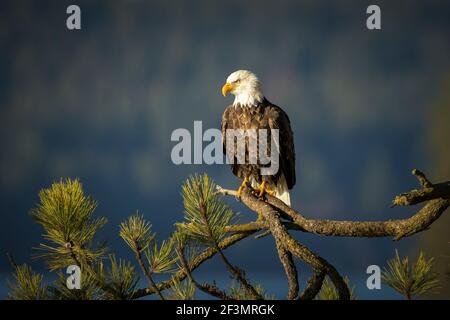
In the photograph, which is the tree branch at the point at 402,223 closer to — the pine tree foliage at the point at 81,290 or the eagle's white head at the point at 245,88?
the pine tree foliage at the point at 81,290

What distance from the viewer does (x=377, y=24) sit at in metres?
3.76

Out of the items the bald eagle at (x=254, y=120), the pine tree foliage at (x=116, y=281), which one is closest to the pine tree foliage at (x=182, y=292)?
the pine tree foliage at (x=116, y=281)

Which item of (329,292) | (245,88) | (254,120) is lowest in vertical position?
(329,292)

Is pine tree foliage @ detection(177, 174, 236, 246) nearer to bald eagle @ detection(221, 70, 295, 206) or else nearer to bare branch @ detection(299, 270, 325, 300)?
bare branch @ detection(299, 270, 325, 300)

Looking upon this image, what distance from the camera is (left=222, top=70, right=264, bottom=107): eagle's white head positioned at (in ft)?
14.6

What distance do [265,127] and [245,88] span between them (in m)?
0.32

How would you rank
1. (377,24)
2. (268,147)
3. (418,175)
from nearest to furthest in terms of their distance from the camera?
(418,175) < (377,24) < (268,147)

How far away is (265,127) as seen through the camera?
173 inches

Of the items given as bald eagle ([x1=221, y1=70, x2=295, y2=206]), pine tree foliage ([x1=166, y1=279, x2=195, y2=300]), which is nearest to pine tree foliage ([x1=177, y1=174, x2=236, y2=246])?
pine tree foliage ([x1=166, y1=279, x2=195, y2=300])

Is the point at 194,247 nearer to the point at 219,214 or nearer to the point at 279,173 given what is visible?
the point at 219,214

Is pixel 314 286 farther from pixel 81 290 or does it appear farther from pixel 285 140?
pixel 285 140

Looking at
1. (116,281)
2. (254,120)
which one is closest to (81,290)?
(116,281)
